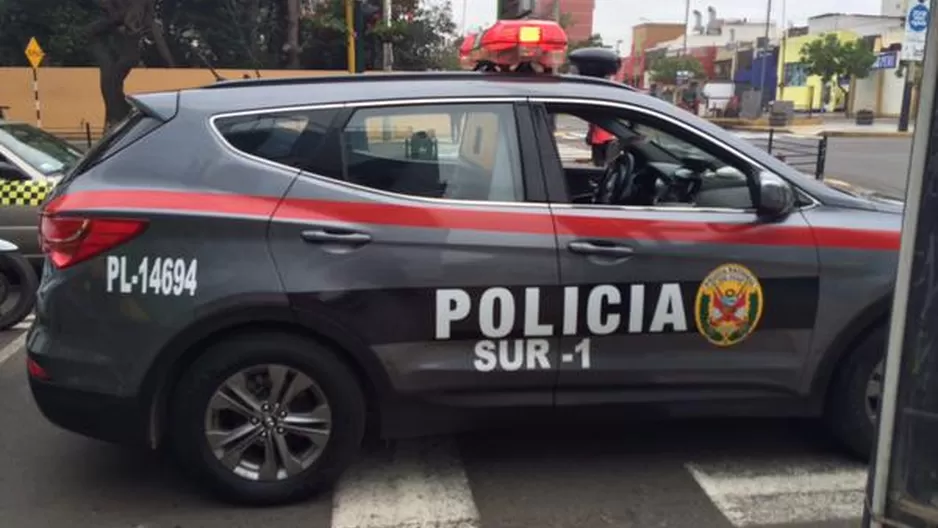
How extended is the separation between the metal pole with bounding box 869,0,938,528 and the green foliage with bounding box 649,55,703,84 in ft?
250

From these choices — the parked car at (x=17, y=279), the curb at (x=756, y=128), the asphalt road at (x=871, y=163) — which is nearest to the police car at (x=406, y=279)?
the parked car at (x=17, y=279)

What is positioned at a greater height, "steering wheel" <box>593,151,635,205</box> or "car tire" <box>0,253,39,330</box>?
"steering wheel" <box>593,151,635,205</box>

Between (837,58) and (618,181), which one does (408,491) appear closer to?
(618,181)

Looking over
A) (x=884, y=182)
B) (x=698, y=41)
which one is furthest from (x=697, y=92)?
(x=698, y=41)

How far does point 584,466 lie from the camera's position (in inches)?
162

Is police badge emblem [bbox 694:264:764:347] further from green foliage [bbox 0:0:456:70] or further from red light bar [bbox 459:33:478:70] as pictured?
green foliage [bbox 0:0:456:70]

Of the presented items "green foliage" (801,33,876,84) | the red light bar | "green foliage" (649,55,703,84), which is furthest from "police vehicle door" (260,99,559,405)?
"green foliage" (649,55,703,84)

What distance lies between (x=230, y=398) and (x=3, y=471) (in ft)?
4.31

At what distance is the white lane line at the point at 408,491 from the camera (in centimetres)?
359

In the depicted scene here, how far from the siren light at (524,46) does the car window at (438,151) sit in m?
0.82

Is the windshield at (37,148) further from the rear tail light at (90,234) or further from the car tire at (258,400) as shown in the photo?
the car tire at (258,400)

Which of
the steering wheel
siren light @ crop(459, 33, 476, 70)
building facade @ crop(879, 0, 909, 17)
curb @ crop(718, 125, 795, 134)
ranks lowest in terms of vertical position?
curb @ crop(718, 125, 795, 134)

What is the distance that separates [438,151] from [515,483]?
1.46 metres

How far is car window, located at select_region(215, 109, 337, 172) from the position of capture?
3643 millimetres
